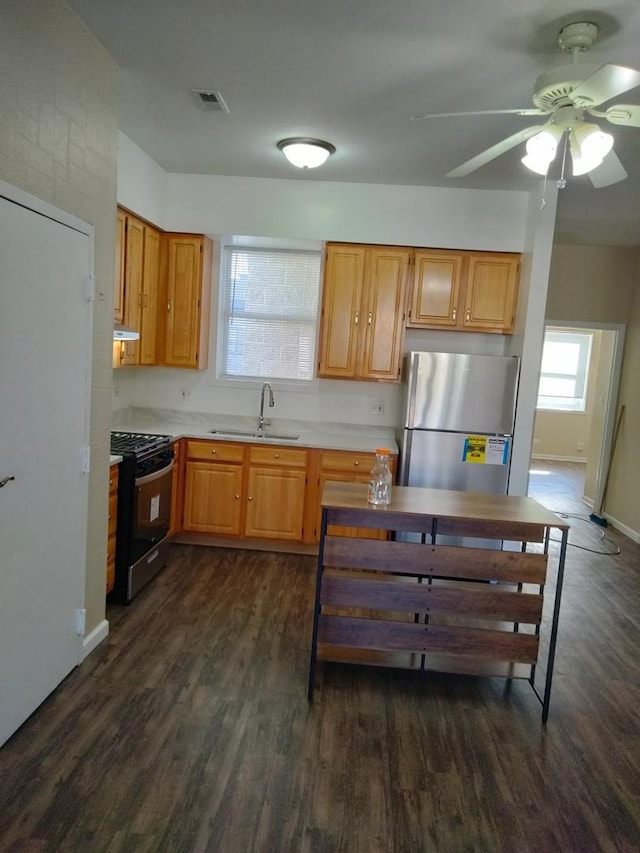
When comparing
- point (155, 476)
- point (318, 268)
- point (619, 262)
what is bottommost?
point (155, 476)

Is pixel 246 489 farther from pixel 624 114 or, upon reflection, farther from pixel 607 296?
pixel 607 296

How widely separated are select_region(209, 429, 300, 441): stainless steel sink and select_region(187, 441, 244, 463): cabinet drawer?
4.0 inches

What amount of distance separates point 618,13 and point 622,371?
4.39 m

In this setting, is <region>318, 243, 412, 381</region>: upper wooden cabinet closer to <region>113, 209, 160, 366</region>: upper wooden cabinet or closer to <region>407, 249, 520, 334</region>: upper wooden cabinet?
<region>407, 249, 520, 334</region>: upper wooden cabinet

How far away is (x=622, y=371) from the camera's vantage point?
5.82 metres

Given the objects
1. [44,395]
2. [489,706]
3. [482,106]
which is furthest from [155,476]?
[482,106]

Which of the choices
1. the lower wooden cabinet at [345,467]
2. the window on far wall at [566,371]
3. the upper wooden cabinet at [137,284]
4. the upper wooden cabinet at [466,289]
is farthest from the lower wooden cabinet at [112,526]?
the window on far wall at [566,371]

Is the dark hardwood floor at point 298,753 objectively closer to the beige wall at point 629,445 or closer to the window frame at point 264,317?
the window frame at point 264,317

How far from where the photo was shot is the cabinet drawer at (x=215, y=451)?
4176mm

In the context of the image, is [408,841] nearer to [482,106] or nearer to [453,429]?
[453,429]

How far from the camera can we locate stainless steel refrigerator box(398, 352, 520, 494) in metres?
3.89

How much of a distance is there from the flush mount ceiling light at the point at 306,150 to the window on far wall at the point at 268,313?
3.96 ft

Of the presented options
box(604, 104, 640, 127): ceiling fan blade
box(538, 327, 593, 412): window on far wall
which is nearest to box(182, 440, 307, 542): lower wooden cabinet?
box(604, 104, 640, 127): ceiling fan blade

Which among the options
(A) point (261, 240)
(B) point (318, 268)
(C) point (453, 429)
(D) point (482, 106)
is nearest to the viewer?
(D) point (482, 106)
